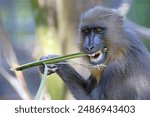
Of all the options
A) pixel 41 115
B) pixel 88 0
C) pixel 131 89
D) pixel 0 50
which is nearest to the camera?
pixel 41 115

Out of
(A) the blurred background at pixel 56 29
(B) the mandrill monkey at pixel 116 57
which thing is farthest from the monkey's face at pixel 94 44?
(A) the blurred background at pixel 56 29

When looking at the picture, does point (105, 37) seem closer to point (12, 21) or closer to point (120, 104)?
point (120, 104)

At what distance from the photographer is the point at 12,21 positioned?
10.5ft

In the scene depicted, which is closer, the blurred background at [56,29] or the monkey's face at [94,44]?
the monkey's face at [94,44]

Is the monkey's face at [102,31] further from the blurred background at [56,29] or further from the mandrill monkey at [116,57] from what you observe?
the blurred background at [56,29]

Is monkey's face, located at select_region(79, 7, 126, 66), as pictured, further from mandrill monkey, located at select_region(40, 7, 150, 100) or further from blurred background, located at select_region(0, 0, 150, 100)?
blurred background, located at select_region(0, 0, 150, 100)

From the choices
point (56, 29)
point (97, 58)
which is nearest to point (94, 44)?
point (97, 58)

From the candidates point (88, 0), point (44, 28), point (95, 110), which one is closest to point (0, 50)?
point (44, 28)

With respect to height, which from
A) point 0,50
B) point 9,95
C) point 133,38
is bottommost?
point 9,95

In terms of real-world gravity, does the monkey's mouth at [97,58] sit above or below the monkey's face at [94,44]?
below

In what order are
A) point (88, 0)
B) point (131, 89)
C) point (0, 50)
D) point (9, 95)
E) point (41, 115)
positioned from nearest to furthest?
point (41, 115) → point (131, 89) → point (88, 0) → point (0, 50) → point (9, 95)

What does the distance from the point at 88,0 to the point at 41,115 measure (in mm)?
712

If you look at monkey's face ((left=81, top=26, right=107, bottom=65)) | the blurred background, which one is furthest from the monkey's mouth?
the blurred background

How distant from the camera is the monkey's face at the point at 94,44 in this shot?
2027 mm
